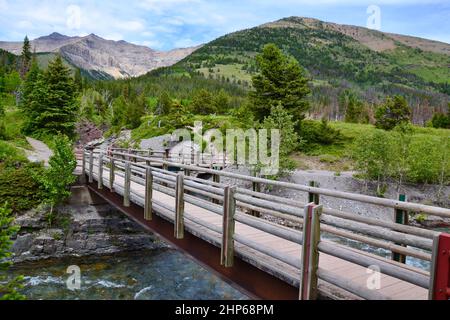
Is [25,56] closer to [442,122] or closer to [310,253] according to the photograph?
[442,122]

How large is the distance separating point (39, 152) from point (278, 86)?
26.0 metres

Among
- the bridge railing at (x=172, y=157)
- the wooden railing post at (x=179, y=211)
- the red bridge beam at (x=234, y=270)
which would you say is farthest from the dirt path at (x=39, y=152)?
the wooden railing post at (x=179, y=211)

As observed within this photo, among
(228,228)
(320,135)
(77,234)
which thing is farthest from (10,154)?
(320,135)

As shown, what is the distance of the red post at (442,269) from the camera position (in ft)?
11.2

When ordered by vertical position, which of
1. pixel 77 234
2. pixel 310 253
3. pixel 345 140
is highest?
pixel 345 140

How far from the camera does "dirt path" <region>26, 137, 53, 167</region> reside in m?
25.7

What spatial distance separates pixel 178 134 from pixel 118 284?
136 ft

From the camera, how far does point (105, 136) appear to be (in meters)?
70.2

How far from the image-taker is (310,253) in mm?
4691

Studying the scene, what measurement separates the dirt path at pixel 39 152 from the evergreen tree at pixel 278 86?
73.1 ft

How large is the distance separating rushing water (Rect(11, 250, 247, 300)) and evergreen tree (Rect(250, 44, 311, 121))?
87.2ft

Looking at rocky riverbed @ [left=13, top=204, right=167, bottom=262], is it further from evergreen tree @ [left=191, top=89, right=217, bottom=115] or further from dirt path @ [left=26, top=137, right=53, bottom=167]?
evergreen tree @ [left=191, top=89, right=217, bottom=115]

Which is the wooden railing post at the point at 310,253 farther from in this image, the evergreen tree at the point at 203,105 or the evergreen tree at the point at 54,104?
the evergreen tree at the point at 203,105
